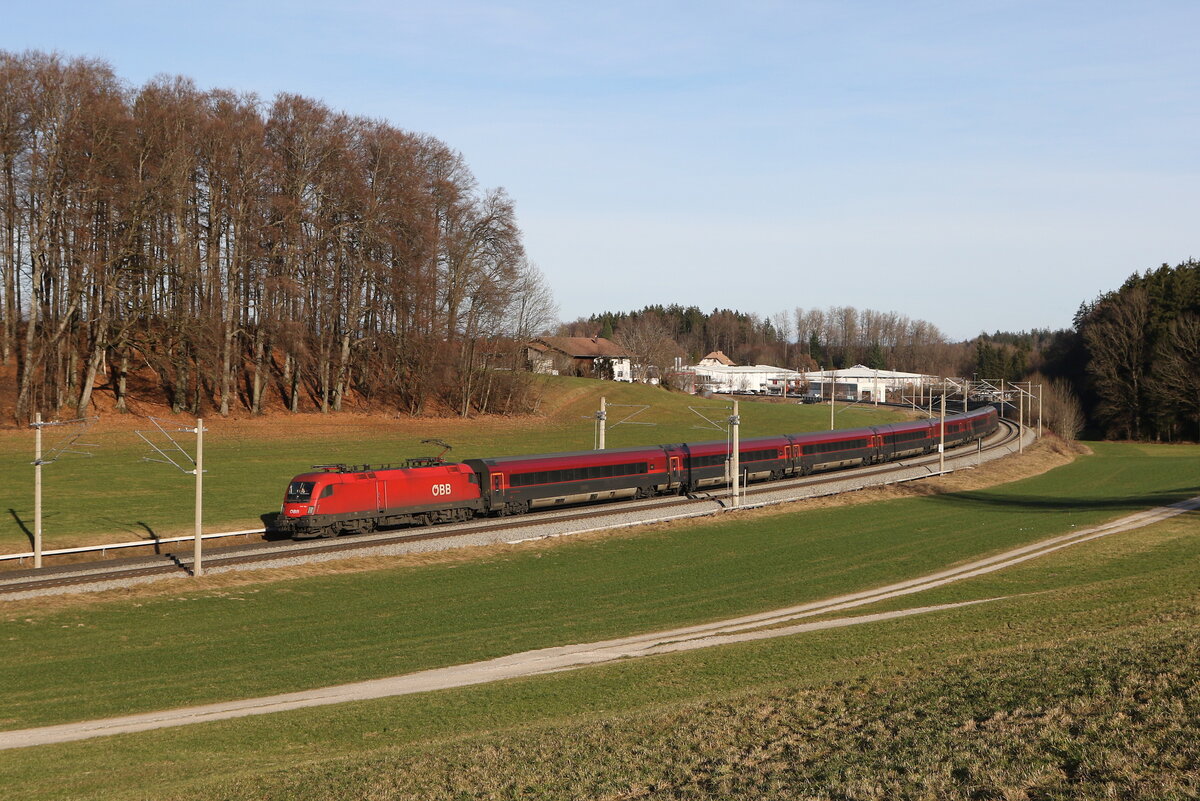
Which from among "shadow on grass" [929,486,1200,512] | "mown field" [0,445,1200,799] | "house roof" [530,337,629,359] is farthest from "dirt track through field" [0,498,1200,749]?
"house roof" [530,337,629,359]

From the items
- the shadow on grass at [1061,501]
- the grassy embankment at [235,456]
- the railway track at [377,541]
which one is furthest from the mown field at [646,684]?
the shadow on grass at [1061,501]

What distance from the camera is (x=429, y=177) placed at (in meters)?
88.0

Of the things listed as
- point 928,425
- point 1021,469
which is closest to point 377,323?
point 928,425

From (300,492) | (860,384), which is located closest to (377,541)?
(300,492)

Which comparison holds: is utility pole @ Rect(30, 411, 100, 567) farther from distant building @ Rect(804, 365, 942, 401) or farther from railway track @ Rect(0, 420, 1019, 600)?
distant building @ Rect(804, 365, 942, 401)

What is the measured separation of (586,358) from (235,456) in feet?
341

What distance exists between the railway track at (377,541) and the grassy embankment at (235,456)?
4640 millimetres

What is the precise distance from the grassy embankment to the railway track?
183 inches

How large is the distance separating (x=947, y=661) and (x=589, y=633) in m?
11.9

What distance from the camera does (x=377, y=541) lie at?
42312 mm

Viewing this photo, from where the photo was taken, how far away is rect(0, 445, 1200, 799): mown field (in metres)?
13.0

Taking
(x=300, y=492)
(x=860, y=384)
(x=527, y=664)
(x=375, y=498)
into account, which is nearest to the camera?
(x=527, y=664)

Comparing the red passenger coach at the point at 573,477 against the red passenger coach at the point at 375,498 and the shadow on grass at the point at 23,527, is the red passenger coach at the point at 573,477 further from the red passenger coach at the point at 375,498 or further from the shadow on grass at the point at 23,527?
the shadow on grass at the point at 23,527

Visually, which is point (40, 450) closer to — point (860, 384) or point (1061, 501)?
point (1061, 501)
